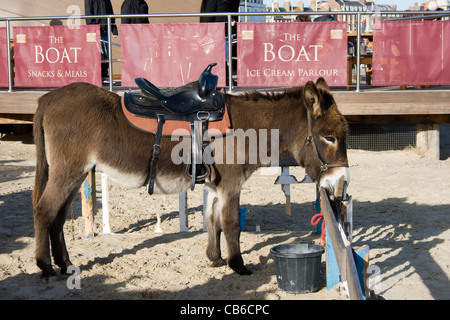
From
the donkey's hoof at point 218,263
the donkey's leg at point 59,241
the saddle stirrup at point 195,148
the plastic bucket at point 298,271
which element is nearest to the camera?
the plastic bucket at point 298,271

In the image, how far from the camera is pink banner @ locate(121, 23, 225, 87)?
9.20 meters

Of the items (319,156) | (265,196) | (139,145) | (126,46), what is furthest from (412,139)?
(139,145)

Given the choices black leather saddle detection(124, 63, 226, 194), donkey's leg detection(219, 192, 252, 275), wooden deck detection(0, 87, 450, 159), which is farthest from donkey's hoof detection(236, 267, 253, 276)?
wooden deck detection(0, 87, 450, 159)

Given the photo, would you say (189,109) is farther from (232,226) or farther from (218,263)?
(218,263)

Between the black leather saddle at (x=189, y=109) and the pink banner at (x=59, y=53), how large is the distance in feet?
13.7

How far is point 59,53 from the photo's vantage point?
9328mm

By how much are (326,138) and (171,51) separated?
180 inches

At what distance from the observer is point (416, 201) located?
8.75m

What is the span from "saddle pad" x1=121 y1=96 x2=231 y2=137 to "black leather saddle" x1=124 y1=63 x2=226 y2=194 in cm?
3

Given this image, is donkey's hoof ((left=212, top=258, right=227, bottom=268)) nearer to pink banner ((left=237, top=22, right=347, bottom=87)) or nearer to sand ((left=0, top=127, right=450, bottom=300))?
sand ((left=0, top=127, right=450, bottom=300))

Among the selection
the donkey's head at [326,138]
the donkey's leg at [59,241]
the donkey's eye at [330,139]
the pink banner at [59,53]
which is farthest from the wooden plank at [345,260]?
the pink banner at [59,53]

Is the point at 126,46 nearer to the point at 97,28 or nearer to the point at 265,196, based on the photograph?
the point at 97,28

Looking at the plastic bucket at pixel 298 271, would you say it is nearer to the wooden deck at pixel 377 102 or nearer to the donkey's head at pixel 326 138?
the donkey's head at pixel 326 138

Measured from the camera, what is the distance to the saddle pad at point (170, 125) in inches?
208
